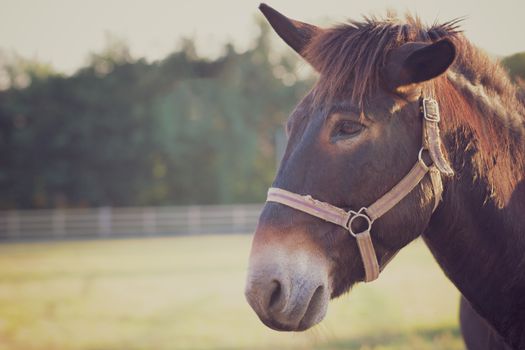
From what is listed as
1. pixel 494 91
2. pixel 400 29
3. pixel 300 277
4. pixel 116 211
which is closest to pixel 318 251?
pixel 300 277

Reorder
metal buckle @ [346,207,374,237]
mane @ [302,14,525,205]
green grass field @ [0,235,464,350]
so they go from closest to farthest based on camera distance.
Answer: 1. metal buckle @ [346,207,374,237]
2. mane @ [302,14,525,205]
3. green grass field @ [0,235,464,350]

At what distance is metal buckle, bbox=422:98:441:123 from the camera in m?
1.99

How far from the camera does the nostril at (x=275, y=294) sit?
1811 mm

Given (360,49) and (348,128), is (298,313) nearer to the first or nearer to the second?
(348,128)

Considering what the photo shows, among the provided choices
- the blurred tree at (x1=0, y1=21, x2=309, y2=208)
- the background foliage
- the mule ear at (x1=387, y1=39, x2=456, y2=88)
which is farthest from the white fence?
the mule ear at (x1=387, y1=39, x2=456, y2=88)

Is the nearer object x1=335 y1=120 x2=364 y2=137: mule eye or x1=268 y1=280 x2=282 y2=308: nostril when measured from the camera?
x1=268 y1=280 x2=282 y2=308: nostril

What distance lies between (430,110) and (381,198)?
42cm

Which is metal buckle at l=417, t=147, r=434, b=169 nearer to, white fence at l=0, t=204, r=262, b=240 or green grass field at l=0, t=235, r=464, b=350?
green grass field at l=0, t=235, r=464, b=350

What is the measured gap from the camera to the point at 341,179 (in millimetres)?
1938

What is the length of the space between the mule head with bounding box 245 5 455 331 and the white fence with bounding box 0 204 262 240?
22324 mm

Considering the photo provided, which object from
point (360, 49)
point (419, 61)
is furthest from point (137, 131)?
point (419, 61)

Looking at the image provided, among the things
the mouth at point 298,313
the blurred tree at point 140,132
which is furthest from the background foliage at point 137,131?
A: the mouth at point 298,313

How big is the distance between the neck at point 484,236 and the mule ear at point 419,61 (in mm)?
331

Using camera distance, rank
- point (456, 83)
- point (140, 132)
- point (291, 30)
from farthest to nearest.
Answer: point (140, 132), point (291, 30), point (456, 83)
